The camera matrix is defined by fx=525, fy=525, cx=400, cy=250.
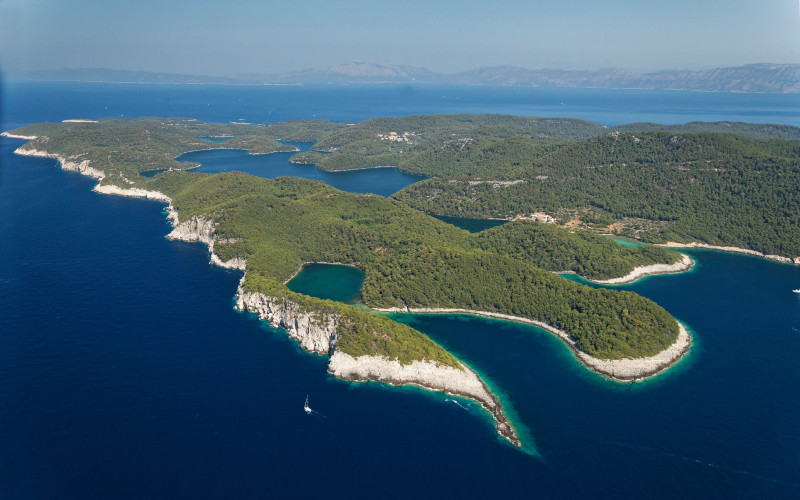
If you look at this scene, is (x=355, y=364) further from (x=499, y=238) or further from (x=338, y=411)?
(x=499, y=238)

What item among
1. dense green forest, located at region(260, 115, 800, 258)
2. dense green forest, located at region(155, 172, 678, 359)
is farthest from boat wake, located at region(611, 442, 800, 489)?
dense green forest, located at region(260, 115, 800, 258)

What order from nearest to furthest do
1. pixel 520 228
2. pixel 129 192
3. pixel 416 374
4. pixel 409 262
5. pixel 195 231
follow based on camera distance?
pixel 416 374 < pixel 409 262 < pixel 520 228 < pixel 195 231 < pixel 129 192

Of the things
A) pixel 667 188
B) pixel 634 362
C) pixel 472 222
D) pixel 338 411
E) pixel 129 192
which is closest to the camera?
pixel 338 411

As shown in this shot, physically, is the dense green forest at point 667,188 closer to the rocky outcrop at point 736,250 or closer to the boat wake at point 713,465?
the rocky outcrop at point 736,250

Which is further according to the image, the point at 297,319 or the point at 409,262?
the point at 409,262

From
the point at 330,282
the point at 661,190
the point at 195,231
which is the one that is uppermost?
the point at 661,190

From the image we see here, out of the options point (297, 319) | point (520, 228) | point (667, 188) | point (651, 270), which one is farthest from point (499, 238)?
point (667, 188)

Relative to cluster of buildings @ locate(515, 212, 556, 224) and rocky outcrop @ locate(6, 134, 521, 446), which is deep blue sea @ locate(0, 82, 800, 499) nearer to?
rocky outcrop @ locate(6, 134, 521, 446)
